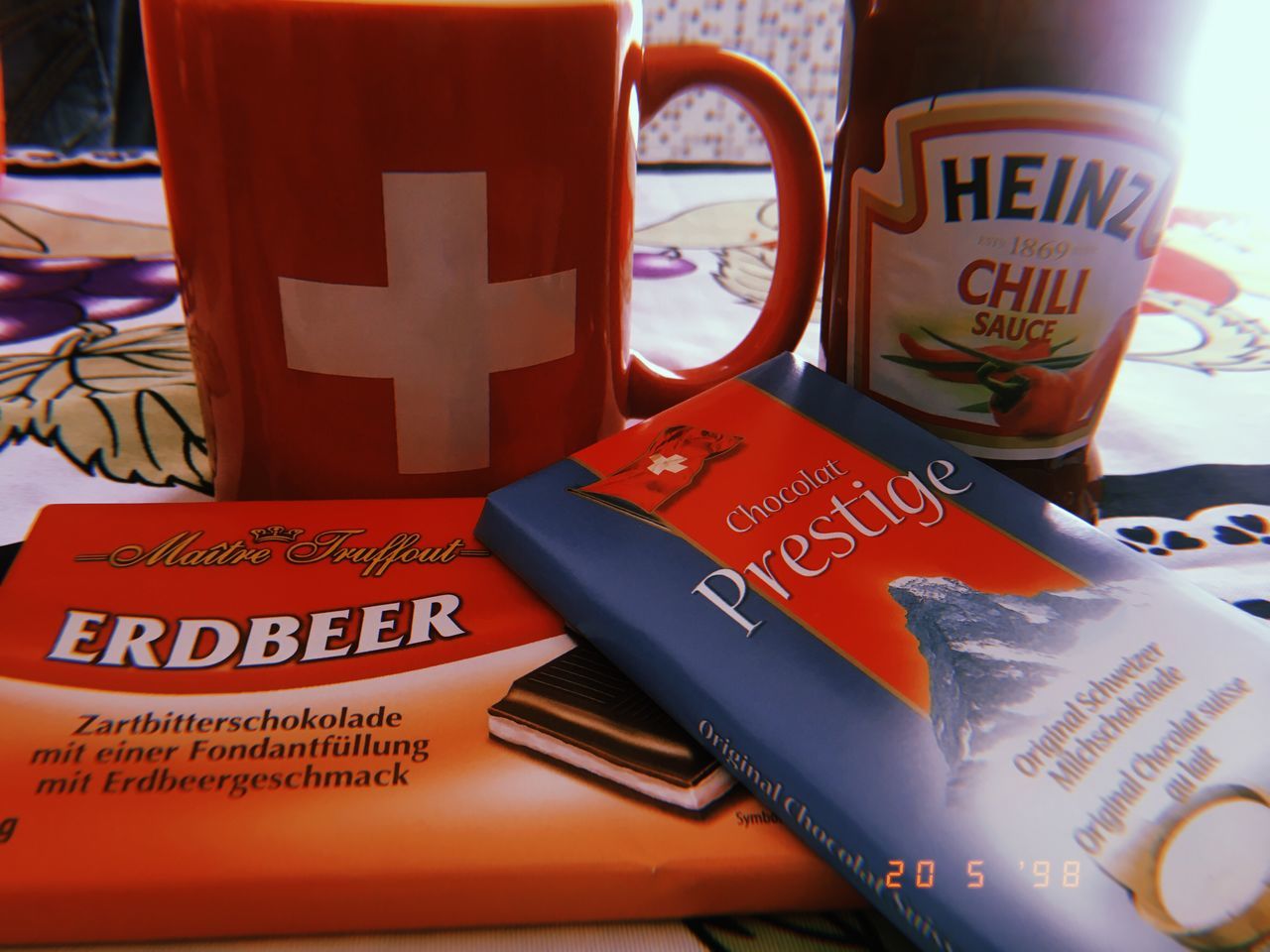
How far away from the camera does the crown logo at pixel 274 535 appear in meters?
0.31

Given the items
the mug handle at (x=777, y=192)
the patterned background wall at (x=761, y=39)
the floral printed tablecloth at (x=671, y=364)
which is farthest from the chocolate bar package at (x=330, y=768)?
the patterned background wall at (x=761, y=39)

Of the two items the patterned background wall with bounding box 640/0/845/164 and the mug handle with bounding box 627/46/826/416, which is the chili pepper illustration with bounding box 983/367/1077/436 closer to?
the mug handle with bounding box 627/46/826/416

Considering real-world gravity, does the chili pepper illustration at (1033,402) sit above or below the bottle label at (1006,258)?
below

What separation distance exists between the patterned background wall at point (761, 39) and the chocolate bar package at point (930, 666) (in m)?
1.38

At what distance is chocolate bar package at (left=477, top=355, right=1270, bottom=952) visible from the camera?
200 millimetres

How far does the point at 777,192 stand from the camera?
398mm

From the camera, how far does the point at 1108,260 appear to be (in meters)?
0.31

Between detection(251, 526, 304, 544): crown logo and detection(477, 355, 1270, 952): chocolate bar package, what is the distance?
0.20ft

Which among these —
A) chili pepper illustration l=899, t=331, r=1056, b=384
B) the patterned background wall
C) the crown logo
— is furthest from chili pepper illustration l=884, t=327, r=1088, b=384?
the patterned background wall

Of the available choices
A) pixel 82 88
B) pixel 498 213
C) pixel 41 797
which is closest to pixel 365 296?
pixel 498 213

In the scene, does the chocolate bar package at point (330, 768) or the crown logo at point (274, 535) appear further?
the crown logo at point (274, 535)

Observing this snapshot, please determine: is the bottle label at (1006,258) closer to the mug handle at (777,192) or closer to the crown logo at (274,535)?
the mug handle at (777,192)

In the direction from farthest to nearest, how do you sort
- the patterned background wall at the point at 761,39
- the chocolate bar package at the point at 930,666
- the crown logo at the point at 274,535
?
the patterned background wall at the point at 761,39 → the crown logo at the point at 274,535 → the chocolate bar package at the point at 930,666

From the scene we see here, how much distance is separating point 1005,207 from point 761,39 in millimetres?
→ 1520
